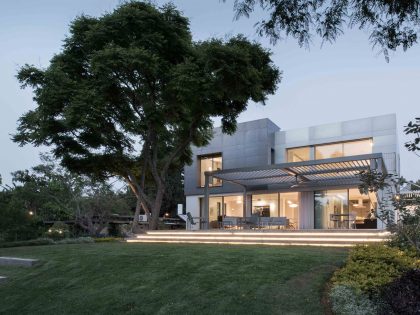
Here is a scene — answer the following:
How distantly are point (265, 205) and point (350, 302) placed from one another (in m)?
19.5

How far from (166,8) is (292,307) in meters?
16.2

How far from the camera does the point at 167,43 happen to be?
65.0 ft

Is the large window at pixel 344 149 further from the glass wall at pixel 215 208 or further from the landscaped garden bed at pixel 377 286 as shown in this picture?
the landscaped garden bed at pixel 377 286

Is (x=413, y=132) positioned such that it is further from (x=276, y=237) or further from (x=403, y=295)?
(x=276, y=237)

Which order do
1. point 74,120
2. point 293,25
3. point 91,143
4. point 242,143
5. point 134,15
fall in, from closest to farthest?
1. point 293,25
2. point 74,120
3. point 134,15
4. point 91,143
5. point 242,143

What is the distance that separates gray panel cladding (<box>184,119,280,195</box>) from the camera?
2686 centimetres

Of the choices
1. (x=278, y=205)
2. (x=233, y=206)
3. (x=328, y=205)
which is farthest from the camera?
(x=233, y=206)

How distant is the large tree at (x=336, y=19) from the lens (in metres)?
5.03

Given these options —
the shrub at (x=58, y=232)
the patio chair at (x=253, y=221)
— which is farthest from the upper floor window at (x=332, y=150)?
the shrub at (x=58, y=232)

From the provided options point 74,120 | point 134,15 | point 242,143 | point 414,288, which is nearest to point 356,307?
point 414,288

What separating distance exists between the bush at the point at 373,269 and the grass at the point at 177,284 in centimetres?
38

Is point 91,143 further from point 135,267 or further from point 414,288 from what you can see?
point 414,288

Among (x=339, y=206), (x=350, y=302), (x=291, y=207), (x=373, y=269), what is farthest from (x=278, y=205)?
(x=350, y=302)

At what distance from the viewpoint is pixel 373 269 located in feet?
24.4
